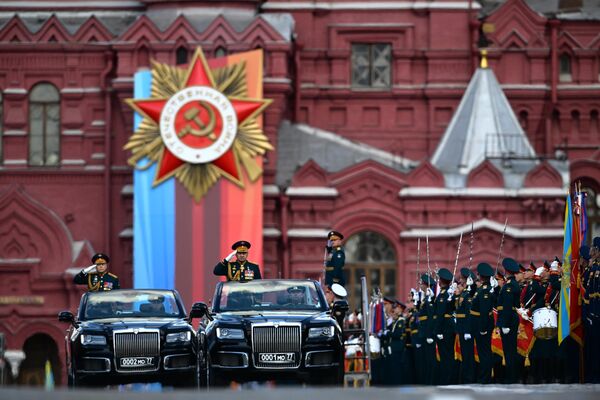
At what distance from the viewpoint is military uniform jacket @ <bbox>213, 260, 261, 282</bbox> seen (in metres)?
28.6

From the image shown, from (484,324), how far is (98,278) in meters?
5.86

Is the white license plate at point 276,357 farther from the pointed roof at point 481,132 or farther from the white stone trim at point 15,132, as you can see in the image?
the white stone trim at point 15,132

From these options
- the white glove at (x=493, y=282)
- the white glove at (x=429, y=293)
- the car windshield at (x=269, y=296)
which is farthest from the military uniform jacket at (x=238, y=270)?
the white glove at (x=429, y=293)

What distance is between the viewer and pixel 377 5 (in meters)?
51.4

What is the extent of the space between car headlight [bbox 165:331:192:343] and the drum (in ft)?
18.2

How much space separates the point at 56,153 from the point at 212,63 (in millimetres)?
5423

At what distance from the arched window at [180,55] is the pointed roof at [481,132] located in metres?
6.83

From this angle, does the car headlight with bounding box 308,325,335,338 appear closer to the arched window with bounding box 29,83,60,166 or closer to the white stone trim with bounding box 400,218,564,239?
the white stone trim with bounding box 400,218,564,239

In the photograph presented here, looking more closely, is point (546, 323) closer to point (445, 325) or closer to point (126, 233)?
point (445, 325)

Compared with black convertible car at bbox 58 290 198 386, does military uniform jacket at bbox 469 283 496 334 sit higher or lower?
higher

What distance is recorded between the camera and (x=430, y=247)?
4738 cm

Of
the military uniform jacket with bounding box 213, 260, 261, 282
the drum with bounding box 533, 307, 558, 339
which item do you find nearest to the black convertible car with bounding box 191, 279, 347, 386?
the military uniform jacket with bounding box 213, 260, 261, 282

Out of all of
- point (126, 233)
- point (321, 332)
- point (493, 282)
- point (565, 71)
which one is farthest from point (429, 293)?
point (565, 71)

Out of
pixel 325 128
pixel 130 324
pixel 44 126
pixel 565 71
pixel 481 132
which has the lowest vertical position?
pixel 130 324
